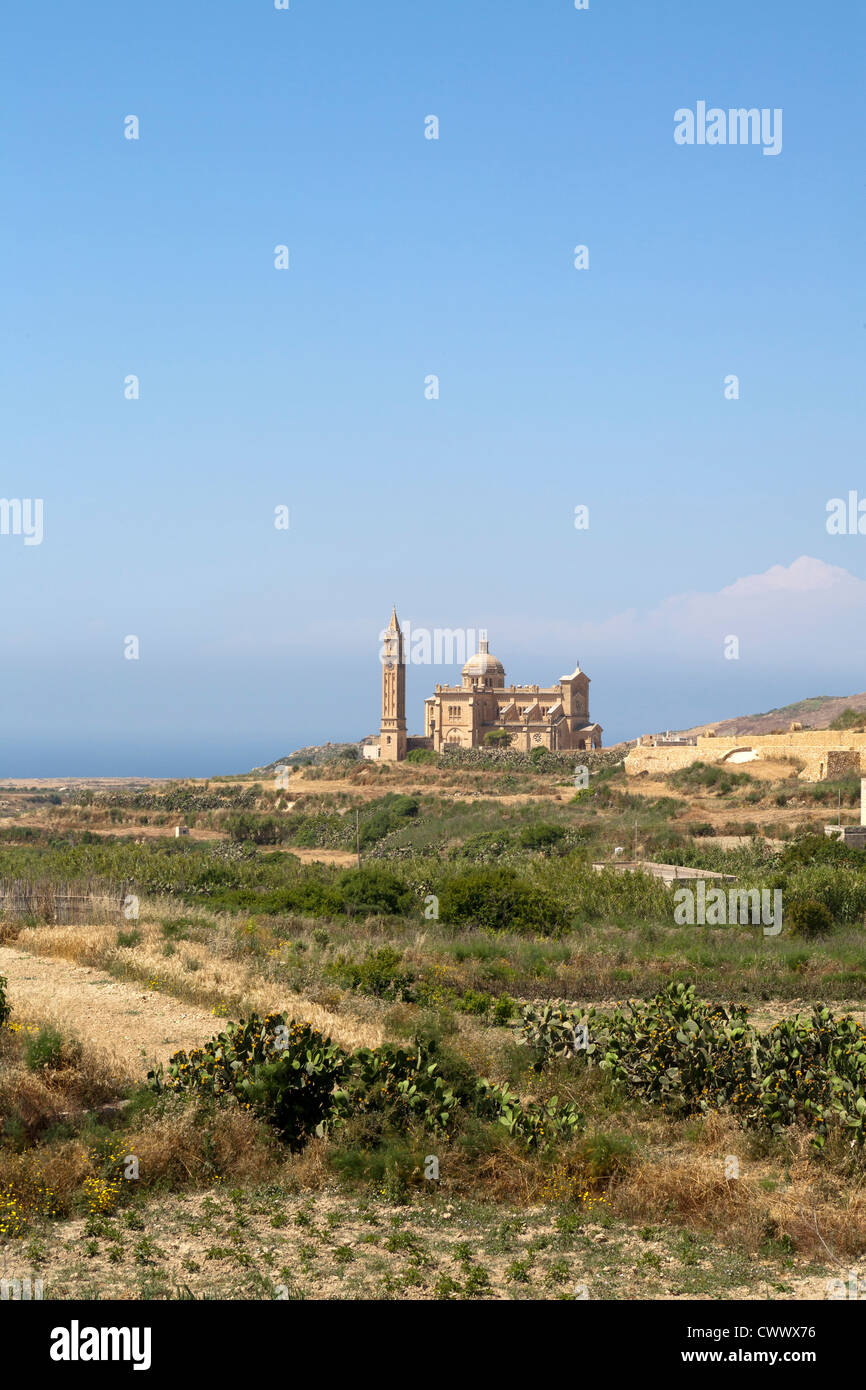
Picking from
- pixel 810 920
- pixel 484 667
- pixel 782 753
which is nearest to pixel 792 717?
pixel 484 667

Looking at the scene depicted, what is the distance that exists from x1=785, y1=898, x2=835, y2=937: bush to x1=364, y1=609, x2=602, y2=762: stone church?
5631 centimetres

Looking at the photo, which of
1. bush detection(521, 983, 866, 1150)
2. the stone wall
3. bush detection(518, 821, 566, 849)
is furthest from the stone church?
bush detection(521, 983, 866, 1150)

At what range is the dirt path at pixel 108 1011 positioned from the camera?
1078 cm

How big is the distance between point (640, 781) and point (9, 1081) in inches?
1699

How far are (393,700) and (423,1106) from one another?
76845 millimetres

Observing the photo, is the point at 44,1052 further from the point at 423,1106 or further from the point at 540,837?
the point at 540,837

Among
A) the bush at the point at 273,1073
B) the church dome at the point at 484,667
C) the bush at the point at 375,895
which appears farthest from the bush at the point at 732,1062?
the church dome at the point at 484,667

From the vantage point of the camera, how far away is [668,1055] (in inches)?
365

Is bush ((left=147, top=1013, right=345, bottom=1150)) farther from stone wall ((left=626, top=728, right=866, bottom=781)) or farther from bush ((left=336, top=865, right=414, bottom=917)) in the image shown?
stone wall ((left=626, top=728, right=866, bottom=781))

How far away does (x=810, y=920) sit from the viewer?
18.5 metres

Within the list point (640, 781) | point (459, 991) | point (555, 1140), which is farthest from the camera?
point (640, 781)
